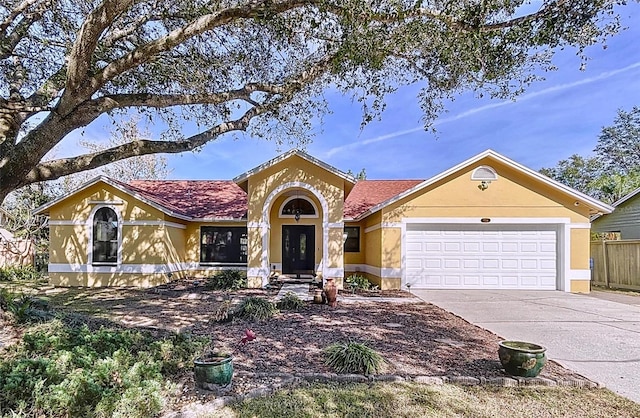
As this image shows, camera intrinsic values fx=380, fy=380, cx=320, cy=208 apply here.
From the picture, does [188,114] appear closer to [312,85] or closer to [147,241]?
[312,85]

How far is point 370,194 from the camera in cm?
1962

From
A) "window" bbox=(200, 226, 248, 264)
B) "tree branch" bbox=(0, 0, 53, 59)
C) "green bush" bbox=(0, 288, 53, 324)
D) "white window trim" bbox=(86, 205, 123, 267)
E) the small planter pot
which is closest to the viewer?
the small planter pot

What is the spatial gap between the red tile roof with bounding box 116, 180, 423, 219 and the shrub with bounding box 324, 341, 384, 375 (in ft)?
36.6

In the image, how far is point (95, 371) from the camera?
4.56m

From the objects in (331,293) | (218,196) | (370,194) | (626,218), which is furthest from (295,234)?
(626,218)

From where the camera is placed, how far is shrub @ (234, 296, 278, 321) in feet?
29.8

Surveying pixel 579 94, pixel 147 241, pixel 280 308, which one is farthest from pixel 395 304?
pixel 579 94

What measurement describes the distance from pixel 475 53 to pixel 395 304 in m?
7.19

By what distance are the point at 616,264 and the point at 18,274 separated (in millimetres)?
26777

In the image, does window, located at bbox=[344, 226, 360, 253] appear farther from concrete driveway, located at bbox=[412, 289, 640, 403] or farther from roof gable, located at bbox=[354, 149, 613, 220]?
concrete driveway, located at bbox=[412, 289, 640, 403]

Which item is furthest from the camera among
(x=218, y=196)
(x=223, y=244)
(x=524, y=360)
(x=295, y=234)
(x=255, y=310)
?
(x=218, y=196)

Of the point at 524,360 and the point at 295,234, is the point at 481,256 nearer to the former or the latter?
the point at 295,234

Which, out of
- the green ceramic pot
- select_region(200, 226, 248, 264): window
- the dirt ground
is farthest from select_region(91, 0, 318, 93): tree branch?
select_region(200, 226, 248, 264): window

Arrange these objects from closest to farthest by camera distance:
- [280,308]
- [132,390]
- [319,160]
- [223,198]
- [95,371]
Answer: [132,390] → [95,371] → [280,308] → [319,160] → [223,198]
